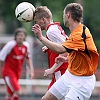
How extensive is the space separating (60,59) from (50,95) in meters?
0.60

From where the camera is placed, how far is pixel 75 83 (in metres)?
8.10

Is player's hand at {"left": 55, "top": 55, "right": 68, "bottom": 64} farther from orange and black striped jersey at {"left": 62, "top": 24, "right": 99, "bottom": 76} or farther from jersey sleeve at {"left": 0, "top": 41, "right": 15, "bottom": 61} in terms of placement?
jersey sleeve at {"left": 0, "top": 41, "right": 15, "bottom": 61}

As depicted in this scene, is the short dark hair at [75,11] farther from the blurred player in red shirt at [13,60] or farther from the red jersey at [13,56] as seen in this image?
the red jersey at [13,56]

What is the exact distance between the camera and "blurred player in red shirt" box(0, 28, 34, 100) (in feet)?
42.3

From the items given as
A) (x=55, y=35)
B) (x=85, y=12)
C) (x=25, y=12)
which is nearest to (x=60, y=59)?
(x=55, y=35)

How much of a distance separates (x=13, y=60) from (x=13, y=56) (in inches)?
4.5

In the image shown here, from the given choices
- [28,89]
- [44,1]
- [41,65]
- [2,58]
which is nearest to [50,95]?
[2,58]

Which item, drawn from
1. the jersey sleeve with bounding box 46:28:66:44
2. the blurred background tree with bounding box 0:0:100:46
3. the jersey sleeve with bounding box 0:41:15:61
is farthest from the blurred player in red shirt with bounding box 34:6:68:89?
the blurred background tree with bounding box 0:0:100:46

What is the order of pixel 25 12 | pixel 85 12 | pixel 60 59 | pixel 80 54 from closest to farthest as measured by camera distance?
pixel 80 54, pixel 60 59, pixel 25 12, pixel 85 12

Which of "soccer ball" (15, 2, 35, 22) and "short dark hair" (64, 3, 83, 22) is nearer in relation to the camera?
"short dark hair" (64, 3, 83, 22)

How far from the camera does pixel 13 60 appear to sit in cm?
1318

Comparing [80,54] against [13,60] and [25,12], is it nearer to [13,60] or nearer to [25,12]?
[25,12]

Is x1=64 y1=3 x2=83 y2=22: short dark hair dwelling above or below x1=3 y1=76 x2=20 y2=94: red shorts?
above

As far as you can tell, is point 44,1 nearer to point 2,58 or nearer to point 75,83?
point 2,58
